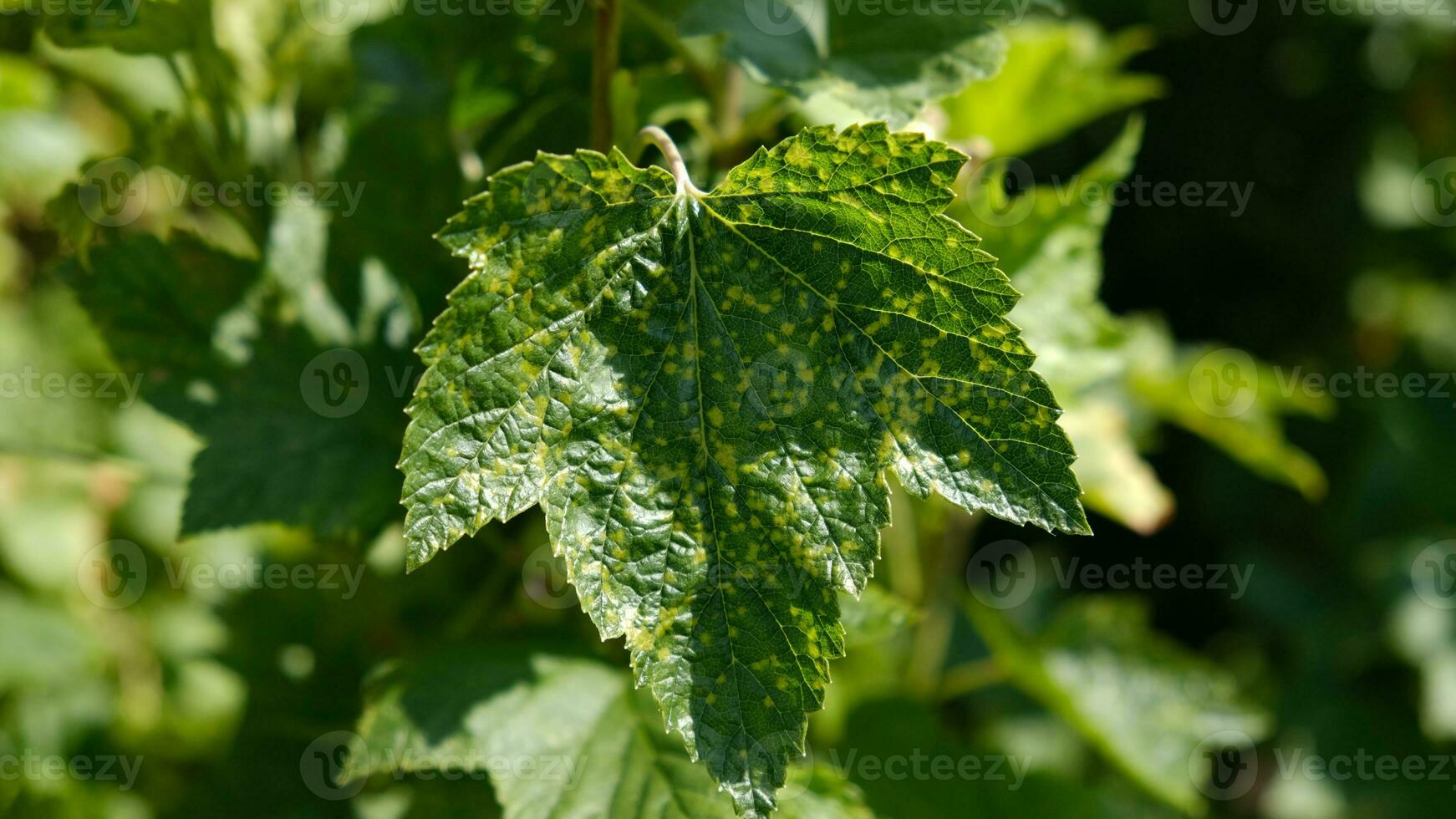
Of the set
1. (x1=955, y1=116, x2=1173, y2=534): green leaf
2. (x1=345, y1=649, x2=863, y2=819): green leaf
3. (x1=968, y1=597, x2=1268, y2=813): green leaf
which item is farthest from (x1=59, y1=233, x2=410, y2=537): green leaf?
(x1=968, y1=597, x2=1268, y2=813): green leaf

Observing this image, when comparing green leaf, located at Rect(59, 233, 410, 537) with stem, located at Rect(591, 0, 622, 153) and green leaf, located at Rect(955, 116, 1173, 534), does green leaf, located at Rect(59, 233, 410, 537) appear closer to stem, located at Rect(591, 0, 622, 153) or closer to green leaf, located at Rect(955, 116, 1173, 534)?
stem, located at Rect(591, 0, 622, 153)

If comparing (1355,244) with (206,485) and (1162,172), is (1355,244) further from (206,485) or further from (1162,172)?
(206,485)

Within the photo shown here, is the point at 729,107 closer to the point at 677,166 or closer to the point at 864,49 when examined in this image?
the point at 864,49

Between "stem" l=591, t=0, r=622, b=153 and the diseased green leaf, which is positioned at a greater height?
"stem" l=591, t=0, r=622, b=153

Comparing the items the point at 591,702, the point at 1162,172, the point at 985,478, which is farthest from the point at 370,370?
the point at 1162,172

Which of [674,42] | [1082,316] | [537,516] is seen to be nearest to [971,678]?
[1082,316]

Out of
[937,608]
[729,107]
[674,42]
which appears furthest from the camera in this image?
[937,608]
